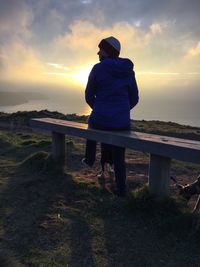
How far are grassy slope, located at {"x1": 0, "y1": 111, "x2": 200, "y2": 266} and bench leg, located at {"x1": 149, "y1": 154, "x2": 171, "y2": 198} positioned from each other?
139 millimetres

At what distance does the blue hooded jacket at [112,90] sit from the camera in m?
5.75

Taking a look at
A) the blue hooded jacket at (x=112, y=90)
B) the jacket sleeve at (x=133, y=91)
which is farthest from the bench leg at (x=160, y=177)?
the jacket sleeve at (x=133, y=91)

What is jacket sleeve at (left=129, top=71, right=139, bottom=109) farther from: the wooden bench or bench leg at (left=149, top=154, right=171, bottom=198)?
bench leg at (left=149, top=154, right=171, bottom=198)

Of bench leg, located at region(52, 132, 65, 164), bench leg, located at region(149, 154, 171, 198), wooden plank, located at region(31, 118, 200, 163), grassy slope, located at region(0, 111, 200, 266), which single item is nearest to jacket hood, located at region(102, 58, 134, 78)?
wooden plank, located at region(31, 118, 200, 163)

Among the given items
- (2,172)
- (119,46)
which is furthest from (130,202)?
(2,172)

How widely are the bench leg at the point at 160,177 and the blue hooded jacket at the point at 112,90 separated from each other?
0.95m

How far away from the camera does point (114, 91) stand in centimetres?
577

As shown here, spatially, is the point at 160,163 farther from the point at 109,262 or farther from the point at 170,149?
the point at 109,262

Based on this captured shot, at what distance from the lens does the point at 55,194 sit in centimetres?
564

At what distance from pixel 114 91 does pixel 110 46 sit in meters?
0.60

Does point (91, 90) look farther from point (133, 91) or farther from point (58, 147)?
point (58, 147)

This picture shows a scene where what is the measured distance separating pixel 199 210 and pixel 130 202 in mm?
790

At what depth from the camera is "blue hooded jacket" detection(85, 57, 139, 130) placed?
5750mm

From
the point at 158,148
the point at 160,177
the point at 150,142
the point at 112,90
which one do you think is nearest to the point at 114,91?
the point at 112,90
